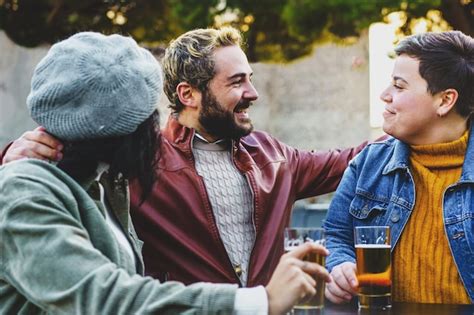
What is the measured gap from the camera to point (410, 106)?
2.60 meters

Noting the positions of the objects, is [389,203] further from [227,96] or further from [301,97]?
[301,97]

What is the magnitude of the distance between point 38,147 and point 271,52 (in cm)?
570

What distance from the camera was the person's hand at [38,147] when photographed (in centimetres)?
175

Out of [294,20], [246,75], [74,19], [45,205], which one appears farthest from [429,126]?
[74,19]

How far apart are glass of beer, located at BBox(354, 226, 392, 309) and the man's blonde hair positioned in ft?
3.68

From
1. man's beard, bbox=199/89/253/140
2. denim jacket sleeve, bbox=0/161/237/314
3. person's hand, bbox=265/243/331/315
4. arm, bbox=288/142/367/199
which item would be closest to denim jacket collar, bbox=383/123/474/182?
arm, bbox=288/142/367/199

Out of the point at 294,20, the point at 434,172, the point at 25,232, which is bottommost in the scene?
the point at 25,232

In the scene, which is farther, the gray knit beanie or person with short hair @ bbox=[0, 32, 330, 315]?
the gray knit beanie

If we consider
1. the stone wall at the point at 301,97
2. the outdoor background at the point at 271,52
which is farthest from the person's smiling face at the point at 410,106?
the stone wall at the point at 301,97

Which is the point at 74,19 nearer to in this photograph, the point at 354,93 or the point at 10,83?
the point at 10,83

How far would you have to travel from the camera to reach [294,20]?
7125 millimetres

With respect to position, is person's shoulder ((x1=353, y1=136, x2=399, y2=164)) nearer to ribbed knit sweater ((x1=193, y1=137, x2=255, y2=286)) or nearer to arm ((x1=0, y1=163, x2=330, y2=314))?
ribbed knit sweater ((x1=193, y1=137, x2=255, y2=286))

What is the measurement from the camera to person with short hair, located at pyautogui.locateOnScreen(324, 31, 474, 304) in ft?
8.09

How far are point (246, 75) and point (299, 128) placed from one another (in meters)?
4.47
